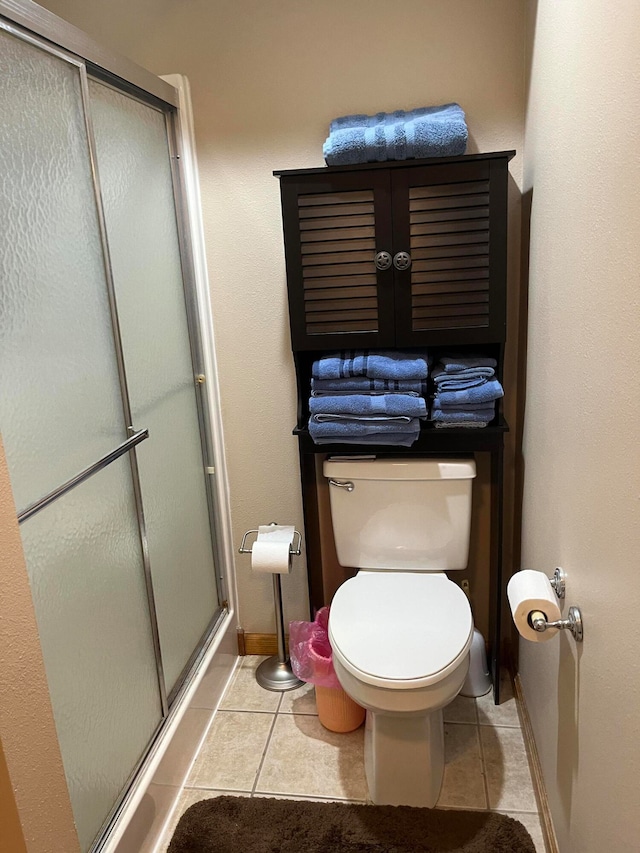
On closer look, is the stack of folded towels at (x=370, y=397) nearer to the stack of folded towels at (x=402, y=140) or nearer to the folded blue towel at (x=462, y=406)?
the folded blue towel at (x=462, y=406)

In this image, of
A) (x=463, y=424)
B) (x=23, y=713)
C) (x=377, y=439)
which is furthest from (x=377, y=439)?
(x=23, y=713)

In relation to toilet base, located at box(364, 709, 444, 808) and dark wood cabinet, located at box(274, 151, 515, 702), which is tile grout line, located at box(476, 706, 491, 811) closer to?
toilet base, located at box(364, 709, 444, 808)

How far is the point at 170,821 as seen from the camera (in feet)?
5.69

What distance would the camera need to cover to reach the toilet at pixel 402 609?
62.6 inches

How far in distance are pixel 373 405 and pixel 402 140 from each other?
712 millimetres

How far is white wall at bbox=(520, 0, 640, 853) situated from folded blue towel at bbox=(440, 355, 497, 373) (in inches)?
6.4

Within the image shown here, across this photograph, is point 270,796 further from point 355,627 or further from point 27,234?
point 27,234

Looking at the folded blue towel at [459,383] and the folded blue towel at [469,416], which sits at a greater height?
the folded blue towel at [459,383]

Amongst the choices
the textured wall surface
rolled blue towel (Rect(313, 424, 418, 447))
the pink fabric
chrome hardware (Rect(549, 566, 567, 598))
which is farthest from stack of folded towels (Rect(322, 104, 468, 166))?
the pink fabric

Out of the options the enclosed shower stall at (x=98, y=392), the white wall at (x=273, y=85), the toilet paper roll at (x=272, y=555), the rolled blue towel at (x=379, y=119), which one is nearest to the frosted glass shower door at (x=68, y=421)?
the enclosed shower stall at (x=98, y=392)

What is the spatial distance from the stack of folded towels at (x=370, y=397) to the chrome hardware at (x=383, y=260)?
25 centimetres

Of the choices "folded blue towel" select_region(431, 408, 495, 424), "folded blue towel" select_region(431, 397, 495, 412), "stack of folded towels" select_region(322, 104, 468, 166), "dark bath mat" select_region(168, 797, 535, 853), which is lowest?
"dark bath mat" select_region(168, 797, 535, 853)

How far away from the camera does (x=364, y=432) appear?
188 cm

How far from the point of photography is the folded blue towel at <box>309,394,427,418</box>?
182 cm
